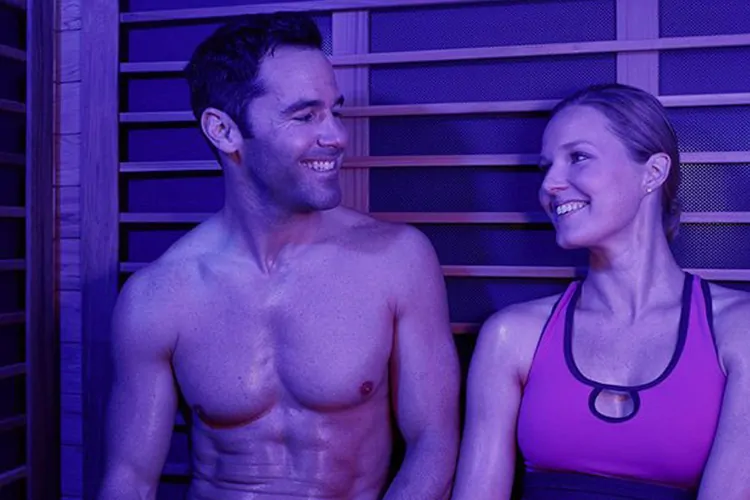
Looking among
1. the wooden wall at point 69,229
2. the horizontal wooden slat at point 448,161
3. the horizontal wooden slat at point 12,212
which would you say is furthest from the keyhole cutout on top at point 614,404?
the horizontal wooden slat at point 12,212

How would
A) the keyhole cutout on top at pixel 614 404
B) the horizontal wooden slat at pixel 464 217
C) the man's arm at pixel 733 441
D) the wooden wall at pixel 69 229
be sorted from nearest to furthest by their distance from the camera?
the man's arm at pixel 733 441, the keyhole cutout on top at pixel 614 404, the horizontal wooden slat at pixel 464 217, the wooden wall at pixel 69 229

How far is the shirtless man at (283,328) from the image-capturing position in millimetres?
2076

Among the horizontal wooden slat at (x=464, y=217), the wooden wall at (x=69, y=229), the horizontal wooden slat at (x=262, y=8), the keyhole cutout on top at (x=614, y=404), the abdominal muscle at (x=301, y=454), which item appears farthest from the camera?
the wooden wall at (x=69, y=229)

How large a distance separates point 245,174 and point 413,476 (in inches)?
31.9

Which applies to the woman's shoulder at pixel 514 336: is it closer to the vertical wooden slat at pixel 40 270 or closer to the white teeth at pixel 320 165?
the white teeth at pixel 320 165

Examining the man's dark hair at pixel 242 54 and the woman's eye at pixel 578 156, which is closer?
the woman's eye at pixel 578 156

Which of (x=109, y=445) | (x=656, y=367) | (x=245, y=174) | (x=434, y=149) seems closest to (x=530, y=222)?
(x=434, y=149)

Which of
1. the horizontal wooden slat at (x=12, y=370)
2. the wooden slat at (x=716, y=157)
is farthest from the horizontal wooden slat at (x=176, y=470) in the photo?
the wooden slat at (x=716, y=157)

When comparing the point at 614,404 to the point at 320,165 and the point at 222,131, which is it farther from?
the point at 222,131

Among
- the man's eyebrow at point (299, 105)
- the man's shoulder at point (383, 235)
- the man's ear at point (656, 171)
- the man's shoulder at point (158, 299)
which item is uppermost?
the man's eyebrow at point (299, 105)

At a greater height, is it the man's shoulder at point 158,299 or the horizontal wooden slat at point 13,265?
the horizontal wooden slat at point 13,265

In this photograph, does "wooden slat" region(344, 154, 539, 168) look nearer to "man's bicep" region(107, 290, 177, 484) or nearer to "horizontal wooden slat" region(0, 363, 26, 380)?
"man's bicep" region(107, 290, 177, 484)

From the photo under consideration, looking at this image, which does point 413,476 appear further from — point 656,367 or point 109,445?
point 109,445

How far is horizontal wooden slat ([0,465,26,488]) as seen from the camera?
8.23ft
